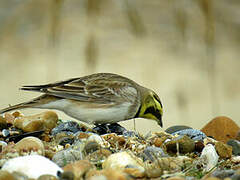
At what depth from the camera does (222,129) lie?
18.8ft

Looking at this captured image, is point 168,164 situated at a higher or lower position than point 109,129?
higher

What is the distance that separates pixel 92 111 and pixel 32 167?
2073 millimetres

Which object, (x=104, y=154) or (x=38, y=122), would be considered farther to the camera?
(x=38, y=122)

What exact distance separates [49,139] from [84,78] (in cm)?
119

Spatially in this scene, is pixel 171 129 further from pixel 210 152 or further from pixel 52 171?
pixel 52 171

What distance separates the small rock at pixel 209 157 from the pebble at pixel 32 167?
1.42m

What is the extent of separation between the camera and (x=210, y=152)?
3.89 m

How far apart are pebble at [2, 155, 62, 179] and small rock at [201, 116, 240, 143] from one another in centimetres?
322

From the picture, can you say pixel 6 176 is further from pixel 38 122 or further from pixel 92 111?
pixel 92 111

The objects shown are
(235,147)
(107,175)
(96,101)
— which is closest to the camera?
(107,175)

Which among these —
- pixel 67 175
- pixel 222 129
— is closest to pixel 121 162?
pixel 67 175

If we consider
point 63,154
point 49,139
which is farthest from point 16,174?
point 49,139

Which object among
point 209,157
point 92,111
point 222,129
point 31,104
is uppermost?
point 31,104

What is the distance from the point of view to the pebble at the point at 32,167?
291 centimetres
